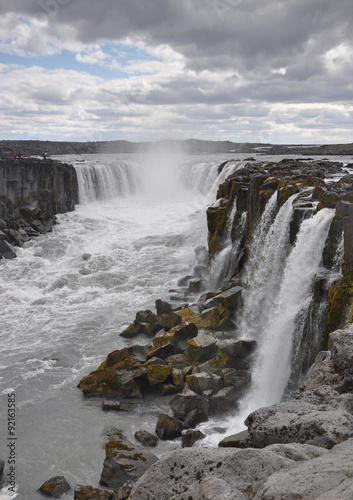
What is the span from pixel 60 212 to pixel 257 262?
31250mm

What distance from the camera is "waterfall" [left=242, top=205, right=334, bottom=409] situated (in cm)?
1446

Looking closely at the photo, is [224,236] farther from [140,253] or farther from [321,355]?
[321,355]

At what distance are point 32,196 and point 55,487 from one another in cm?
3823

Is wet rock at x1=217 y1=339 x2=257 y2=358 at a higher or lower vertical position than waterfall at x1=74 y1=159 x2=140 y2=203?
lower

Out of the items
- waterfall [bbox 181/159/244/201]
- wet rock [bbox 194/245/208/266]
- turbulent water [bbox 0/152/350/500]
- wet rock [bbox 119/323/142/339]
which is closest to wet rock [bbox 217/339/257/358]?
turbulent water [bbox 0/152/350/500]

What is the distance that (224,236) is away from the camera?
26.2m

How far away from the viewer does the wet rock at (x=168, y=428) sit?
42.0 ft

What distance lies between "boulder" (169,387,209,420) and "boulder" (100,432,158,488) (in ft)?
8.29

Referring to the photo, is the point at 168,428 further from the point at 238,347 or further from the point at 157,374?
the point at 238,347

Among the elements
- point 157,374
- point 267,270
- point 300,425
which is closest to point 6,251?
point 157,374

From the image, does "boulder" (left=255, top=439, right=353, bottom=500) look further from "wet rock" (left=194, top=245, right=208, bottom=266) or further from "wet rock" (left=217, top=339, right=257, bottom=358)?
"wet rock" (left=194, top=245, right=208, bottom=266)

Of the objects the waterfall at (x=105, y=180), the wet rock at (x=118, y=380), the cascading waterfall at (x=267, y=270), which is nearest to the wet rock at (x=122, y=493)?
the wet rock at (x=118, y=380)

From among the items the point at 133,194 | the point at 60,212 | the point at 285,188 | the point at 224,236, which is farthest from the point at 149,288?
the point at 133,194

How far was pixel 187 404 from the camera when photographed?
45.5ft
